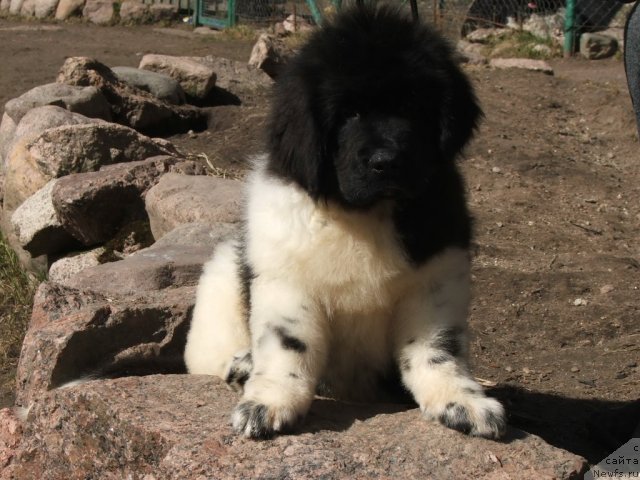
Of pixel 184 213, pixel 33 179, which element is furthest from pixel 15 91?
pixel 184 213

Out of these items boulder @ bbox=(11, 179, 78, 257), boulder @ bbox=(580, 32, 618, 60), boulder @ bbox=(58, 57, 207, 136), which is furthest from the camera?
boulder @ bbox=(580, 32, 618, 60)

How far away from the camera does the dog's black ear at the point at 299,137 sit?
319cm

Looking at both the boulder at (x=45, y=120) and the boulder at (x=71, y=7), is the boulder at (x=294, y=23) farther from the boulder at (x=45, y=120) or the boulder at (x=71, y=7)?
the boulder at (x=45, y=120)

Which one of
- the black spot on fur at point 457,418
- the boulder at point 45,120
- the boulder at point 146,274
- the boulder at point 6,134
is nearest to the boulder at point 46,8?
the boulder at point 6,134

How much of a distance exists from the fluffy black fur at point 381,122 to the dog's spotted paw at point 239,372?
76 centimetres

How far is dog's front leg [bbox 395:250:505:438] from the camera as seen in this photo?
3176 millimetres

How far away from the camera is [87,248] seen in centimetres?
660

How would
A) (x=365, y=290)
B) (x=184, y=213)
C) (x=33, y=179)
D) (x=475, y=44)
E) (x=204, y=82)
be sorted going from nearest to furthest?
(x=365, y=290)
(x=184, y=213)
(x=33, y=179)
(x=204, y=82)
(x=475, y=44)

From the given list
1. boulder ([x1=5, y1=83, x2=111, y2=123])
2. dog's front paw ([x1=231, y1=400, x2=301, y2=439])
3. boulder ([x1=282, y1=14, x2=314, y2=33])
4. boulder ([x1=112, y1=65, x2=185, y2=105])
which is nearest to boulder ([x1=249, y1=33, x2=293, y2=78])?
boulder ([x1=112, y1=65, x2=185, y2=105])

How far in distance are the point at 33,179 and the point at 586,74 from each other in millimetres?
7232

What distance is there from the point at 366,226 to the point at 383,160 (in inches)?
13.4

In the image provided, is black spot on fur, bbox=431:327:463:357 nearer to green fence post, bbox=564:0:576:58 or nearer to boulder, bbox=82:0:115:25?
green fence post, bbox=564:0:576:58

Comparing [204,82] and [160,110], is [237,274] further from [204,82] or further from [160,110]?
[204,82]

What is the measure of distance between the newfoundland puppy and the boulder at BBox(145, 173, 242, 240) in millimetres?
2274
